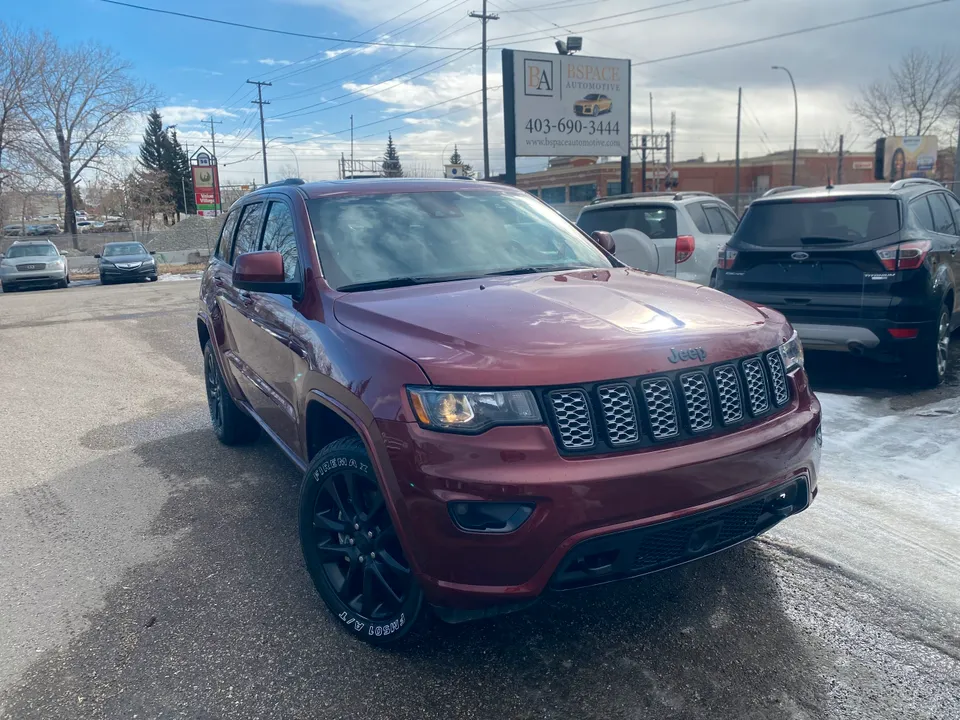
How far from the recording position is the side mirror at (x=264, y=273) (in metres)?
3.54

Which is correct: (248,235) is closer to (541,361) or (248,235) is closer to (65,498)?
(65,498)

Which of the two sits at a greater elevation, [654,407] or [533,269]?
[533,269]

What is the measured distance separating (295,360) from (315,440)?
0.39 meters

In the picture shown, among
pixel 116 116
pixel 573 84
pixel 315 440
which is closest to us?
pixel 315 440

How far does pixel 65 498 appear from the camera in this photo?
4.76 meters

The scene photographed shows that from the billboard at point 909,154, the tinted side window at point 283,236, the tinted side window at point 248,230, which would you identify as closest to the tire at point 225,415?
the tinted side window at point 248,230

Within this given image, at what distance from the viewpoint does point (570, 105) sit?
1869 centimetres

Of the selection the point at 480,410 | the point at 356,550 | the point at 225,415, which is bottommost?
the point at 225,415

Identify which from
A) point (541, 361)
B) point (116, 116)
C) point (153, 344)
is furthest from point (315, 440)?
point (116, 116)

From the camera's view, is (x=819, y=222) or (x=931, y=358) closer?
(x=931, y=358)

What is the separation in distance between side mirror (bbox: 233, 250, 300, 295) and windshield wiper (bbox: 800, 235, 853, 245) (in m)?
4.70

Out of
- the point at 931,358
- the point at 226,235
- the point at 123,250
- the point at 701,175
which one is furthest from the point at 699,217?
the point at 701,175

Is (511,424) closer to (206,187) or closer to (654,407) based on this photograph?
(654,407)

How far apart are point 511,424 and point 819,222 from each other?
5.13m
